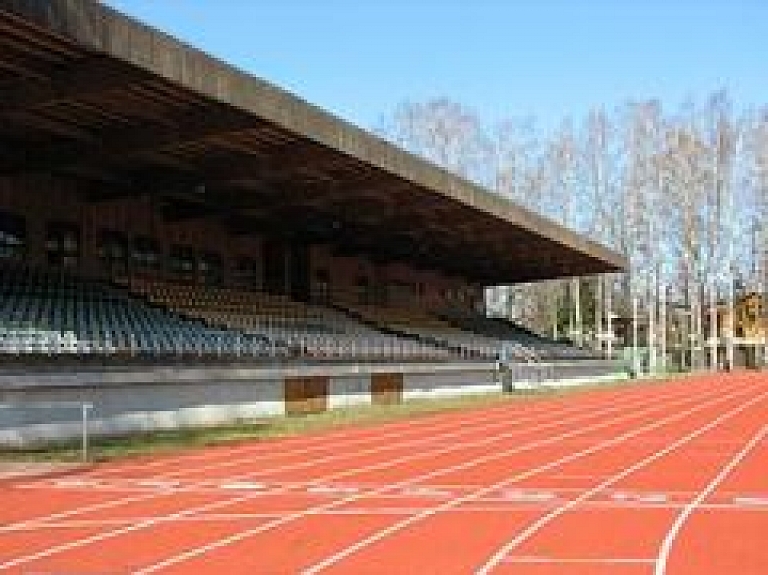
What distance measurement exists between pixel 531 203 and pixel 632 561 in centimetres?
5737

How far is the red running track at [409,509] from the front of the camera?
27.3 ft

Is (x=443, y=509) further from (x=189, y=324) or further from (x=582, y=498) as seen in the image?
(x=189, y=324)

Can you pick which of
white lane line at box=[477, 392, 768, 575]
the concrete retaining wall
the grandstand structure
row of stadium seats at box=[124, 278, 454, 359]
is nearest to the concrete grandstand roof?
the grandstand structure

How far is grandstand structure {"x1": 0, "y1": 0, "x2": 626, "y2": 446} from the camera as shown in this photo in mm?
18688

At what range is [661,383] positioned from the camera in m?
48.7

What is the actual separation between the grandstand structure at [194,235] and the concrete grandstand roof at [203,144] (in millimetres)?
56

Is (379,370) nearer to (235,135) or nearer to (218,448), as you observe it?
(235,135)

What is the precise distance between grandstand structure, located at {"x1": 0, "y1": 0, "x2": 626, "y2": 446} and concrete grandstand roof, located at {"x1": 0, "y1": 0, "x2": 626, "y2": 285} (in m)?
0.06

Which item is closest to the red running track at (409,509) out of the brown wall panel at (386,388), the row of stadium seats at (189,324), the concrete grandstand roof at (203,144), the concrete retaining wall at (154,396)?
the concrete retaining wall at (154,396)

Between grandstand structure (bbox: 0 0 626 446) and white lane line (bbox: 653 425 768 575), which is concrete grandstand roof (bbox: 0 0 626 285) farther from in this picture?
white lane line (bbox: 653 425 768 575)

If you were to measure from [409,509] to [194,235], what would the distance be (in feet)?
73.9

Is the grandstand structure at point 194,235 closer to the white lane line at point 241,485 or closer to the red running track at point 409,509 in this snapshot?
the red running track at point 409,509

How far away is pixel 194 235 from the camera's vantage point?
1283 inches

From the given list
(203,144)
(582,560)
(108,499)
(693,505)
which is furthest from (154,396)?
(582,560)
